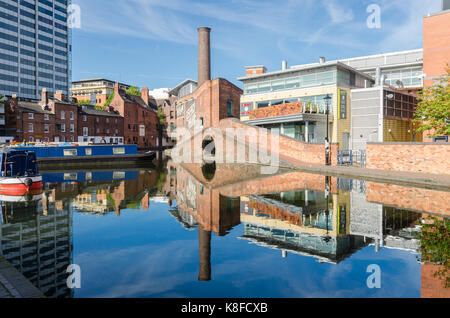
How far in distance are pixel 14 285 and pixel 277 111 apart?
87.6 feet

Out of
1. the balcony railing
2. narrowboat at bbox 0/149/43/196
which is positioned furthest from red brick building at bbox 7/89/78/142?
narrowboat at bbox 0/149/43/196

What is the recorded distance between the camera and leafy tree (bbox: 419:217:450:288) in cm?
518

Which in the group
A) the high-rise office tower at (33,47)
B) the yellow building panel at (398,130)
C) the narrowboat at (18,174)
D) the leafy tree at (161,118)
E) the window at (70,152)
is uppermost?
the high-rise office tower at (33,47)

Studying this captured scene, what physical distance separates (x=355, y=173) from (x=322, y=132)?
11.3m

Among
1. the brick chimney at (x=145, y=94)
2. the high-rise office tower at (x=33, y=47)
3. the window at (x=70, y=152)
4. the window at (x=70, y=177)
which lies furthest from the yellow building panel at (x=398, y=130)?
the high-rise office tower at (x=33, y=47)

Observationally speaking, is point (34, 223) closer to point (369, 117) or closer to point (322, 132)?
point (322, 132)

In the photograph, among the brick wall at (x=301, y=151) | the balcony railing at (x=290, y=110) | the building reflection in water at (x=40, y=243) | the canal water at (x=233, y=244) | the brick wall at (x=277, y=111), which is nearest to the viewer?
the canal water at (x=233, y=244)

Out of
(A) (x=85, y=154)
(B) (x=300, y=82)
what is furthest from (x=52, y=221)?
(B) (x=300, y=82)

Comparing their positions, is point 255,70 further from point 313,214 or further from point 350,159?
point 313,214

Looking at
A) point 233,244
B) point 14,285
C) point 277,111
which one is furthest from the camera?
point 277,111

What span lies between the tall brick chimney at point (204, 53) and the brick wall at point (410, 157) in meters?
32.4

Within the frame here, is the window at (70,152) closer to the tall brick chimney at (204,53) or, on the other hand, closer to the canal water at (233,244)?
the canal water at (233,244)

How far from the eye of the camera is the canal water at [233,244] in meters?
4.88

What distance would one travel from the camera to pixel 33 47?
78.8 meters
